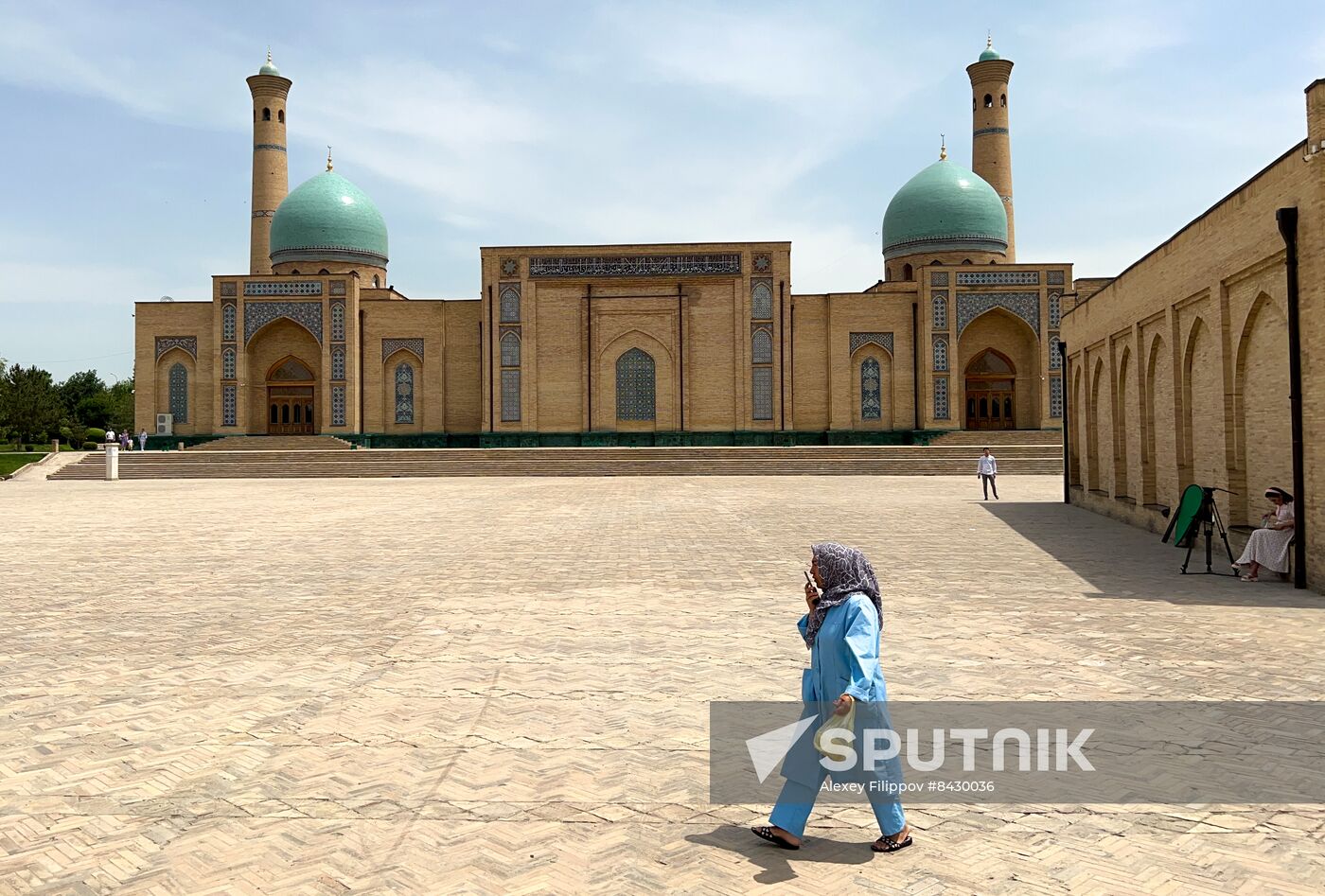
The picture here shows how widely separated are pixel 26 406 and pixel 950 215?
42818 millimetres

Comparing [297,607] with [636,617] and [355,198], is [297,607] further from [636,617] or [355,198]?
[355,198]

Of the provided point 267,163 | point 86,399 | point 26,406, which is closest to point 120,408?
point 86,399

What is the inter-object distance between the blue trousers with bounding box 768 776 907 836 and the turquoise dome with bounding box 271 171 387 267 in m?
35.1

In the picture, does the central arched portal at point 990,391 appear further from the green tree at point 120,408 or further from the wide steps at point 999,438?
the green tree at point 120,408

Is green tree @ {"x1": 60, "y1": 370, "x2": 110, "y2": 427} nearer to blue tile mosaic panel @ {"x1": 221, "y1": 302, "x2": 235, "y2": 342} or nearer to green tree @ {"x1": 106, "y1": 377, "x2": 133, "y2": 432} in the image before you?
green tree @ {"x1": 106, "y1": 377, "x2": 133, "y2": 432}

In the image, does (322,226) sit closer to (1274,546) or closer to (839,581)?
(1274,546)

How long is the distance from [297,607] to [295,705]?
2635 mm

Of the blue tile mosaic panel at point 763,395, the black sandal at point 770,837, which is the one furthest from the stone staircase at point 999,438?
the black sandal at point 770,837

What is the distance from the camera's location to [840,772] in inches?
116

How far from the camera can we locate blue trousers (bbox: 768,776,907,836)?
2.93 m

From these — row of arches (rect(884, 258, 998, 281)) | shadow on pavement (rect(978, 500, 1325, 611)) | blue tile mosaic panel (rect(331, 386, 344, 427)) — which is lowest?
shadow on pavement (rect(978, 500, 1325, 611))

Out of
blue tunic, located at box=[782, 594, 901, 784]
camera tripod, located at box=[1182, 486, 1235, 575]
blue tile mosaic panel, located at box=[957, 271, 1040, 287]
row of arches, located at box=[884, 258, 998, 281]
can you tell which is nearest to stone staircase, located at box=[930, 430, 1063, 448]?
blue tile mosaic panel, located at box=[957, 271, 1040, 287]

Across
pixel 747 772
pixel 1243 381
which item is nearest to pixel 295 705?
pixel 747 772

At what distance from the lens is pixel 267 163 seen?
119 ft
